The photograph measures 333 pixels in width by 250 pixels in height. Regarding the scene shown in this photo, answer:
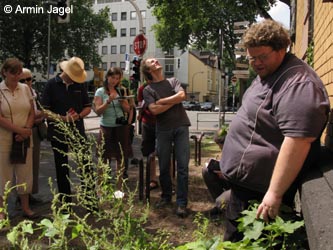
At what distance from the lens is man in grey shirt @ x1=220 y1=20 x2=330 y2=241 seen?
2.08 m

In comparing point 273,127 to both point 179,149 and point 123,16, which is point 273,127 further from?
point 123,16

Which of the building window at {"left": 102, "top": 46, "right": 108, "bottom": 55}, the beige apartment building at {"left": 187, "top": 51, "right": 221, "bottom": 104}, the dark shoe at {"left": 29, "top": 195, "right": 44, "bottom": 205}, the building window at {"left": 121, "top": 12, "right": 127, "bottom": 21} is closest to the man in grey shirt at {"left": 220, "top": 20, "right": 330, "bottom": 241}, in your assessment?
the dark shoe at {"left": 29, "top": 195, "right": 44, "bottom": 205}

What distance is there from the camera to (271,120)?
89.1 inches

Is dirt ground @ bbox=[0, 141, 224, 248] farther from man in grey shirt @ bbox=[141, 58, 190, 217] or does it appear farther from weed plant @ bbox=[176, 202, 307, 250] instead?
weed plant @ bbox=[176, 202, 307, 250]

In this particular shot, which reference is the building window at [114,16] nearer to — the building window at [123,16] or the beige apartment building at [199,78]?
the building window at [123,16]

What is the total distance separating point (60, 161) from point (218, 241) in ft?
10.3

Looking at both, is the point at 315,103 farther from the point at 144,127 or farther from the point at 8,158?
the point at 144,127

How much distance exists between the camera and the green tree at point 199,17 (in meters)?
20.7

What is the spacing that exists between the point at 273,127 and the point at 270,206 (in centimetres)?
41

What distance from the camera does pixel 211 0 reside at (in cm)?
2069

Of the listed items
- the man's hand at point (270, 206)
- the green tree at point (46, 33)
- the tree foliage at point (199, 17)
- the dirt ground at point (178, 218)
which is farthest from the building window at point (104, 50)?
the man's hand at point (270, 206)

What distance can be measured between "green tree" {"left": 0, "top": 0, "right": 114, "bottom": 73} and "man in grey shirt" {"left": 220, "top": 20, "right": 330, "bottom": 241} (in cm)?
3515

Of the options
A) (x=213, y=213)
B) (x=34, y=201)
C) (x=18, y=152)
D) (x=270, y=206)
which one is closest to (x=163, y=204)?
(x=213, y=213)

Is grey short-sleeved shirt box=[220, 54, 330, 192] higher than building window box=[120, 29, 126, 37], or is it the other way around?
building window box=[120, 29, 126, 37]
